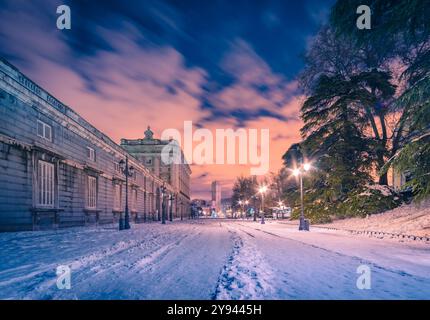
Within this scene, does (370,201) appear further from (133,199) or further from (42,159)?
(133,199)

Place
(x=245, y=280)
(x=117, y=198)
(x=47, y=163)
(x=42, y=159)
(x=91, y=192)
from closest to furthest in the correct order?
1. (x=245, y=280)
2. (x=42, y=159)
3. (x=47, y=163)
4. (x=91, y=192)
5. (x=117, y=198)

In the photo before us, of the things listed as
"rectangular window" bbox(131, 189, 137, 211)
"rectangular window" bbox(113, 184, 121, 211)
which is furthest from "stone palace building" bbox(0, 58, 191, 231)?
"rectangular window" bbox(131, 189, 137, 211)

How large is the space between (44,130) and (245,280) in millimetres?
16031

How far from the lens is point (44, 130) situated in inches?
647

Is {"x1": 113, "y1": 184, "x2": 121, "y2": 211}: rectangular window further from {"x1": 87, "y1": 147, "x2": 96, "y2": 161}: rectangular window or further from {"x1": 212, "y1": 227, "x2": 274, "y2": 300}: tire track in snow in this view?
{"x1": 212, "y1": 227, "x2": 274, "y2": 300}: tire track in snow

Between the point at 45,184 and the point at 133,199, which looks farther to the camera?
the point at 133,199

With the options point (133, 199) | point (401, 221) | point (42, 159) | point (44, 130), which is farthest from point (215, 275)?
point (133, 199)

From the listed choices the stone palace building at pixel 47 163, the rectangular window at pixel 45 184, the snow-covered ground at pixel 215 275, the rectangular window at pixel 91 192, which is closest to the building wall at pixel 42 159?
the stone palace building at pixel 47 163

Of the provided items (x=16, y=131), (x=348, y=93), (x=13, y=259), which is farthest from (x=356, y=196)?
(x=16, y=131)

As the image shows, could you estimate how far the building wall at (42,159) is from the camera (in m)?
13.3

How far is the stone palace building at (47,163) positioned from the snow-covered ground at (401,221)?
18.0 m

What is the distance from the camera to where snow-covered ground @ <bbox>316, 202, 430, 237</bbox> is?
42.1 feet

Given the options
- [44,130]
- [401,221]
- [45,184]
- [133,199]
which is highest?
[44,130]

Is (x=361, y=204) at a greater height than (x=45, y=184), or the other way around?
(x=45, y=184)
